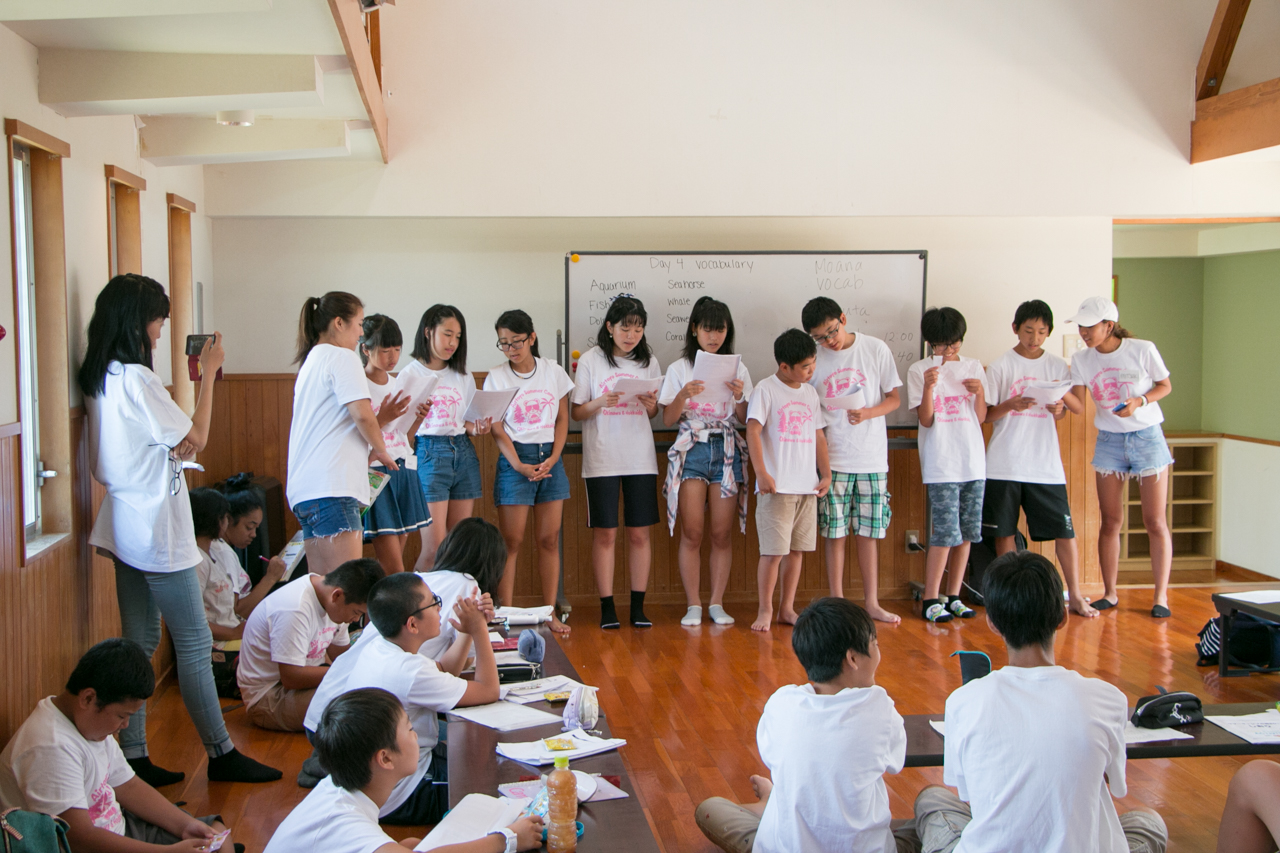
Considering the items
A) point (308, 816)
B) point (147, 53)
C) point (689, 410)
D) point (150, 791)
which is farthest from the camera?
point (689, 410)

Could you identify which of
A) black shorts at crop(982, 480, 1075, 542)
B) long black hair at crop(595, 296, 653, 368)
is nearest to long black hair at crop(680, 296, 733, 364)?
long black hair at crop(595, 296, 653, 368)

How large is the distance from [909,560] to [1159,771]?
2645 mm

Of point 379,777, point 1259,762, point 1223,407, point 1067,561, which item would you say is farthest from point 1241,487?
point 379,777

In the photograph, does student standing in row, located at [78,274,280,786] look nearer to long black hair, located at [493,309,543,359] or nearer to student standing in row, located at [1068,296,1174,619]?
long black hair, located at [493,309,543,359]

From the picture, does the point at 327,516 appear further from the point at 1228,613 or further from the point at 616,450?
the point at 1228,613

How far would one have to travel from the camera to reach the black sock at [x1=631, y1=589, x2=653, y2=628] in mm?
5312

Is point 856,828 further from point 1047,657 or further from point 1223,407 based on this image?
point 1223,407

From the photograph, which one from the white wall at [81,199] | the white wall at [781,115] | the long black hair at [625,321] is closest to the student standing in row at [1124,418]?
the white wall at [781,115]

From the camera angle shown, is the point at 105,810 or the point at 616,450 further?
the point at 616,450

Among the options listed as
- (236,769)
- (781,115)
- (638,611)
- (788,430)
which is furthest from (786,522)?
(236,769)

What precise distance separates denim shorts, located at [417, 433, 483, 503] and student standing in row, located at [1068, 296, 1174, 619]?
10.9 ft

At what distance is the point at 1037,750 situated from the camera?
6.40 ft

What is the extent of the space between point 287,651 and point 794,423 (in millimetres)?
2684

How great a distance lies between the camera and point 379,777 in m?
1.91
